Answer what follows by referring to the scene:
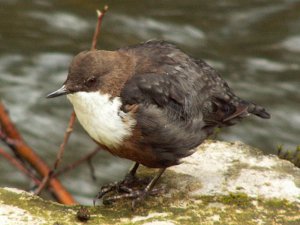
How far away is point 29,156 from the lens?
534 cm

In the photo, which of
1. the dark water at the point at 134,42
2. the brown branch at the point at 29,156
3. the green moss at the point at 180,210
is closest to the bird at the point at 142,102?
the green moss at the point at 180,210

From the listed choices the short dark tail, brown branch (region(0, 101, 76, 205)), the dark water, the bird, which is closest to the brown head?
the bird

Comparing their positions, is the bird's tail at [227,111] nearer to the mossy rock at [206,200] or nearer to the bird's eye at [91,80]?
the mossy rock at [206,200]

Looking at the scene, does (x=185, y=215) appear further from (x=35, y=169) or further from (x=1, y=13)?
(x=1, y=13)

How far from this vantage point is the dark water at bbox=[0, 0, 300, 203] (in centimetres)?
708

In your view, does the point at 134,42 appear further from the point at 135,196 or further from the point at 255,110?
the point at 135,196

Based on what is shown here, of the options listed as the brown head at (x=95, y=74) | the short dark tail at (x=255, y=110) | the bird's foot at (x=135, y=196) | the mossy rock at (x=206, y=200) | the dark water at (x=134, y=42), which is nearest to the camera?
the mossy rock at (x=206, y=200)

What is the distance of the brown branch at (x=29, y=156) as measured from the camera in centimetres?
523

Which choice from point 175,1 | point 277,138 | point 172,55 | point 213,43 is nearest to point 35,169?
point 172,55

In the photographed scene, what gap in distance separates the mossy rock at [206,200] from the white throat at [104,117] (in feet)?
1.36

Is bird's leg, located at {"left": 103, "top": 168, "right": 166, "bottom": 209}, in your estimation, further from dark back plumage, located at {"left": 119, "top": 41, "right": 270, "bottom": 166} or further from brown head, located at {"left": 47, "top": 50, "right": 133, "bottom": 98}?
brown head, located at {"left": 47, "top": 50, "right": 133, "bottom": 98}

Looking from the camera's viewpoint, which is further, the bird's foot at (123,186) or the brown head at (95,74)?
the bird's foot at (123,186)

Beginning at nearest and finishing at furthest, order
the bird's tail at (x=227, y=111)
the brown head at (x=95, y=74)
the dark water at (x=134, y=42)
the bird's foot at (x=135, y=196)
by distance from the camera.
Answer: the brown head at (x=95, y=74)
the bird's foot at (x=135, y=196)
the bird's tail at (x=227, y=111)
the dark water at (x=134, y=42)

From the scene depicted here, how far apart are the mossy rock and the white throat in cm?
41
